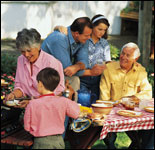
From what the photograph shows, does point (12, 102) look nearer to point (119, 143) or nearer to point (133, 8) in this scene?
point (119, 143)

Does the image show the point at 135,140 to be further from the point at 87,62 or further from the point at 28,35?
the point at 28,35

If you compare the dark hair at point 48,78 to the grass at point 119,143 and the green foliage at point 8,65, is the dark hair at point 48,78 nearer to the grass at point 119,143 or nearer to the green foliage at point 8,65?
the grass at point 119,143

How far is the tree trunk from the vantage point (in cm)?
831

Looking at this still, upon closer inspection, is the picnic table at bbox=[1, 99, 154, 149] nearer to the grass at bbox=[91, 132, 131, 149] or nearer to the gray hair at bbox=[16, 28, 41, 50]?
the gray hair at bbox=[16, 28, 41, 50]

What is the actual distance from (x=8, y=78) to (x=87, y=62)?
10.2ft

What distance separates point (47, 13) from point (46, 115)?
1199 centimetres

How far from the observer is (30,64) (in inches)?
163

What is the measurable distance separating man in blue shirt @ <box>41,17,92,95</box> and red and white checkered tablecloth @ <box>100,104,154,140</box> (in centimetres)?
69

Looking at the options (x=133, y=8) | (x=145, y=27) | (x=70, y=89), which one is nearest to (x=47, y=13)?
(x=133, y=8)

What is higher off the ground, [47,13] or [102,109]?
[47,13]

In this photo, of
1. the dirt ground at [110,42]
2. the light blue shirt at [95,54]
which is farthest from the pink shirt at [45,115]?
the dirt ground at [110,42]

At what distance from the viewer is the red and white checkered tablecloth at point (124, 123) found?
385 centimetres

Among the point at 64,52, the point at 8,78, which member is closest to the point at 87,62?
the point at 64,52

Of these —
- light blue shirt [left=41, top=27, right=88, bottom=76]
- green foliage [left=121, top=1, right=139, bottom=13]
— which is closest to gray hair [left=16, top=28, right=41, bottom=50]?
light blue shirt [left=41, top=27, right=88, bottom=76]
